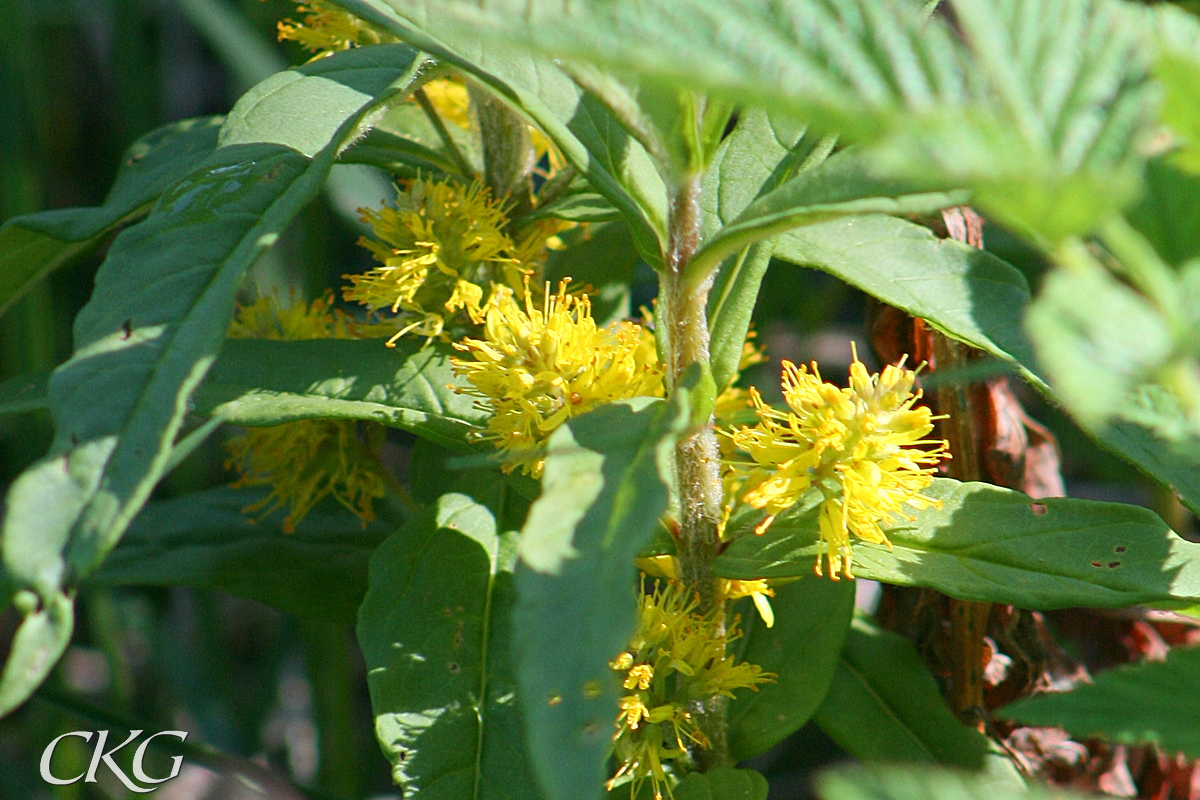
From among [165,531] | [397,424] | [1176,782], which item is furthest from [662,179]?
[1176,782]

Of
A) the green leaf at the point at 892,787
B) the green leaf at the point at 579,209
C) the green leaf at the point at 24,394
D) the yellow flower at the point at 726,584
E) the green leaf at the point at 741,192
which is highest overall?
the green leaf at the point at 741,192

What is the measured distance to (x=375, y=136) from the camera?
0.79 meters

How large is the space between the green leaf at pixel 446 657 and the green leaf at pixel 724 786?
10 cm

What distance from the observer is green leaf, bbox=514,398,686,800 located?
1.26 feet

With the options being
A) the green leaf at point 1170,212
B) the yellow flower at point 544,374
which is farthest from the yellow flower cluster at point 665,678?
the green leaf at point 1170,212

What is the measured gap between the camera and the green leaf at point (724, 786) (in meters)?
0.65

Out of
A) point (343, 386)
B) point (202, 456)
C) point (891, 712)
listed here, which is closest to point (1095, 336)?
point (343, 386)

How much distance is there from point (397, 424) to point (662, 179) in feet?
0.74

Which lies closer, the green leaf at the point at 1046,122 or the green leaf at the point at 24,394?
the green leaf at the point at 1046,122

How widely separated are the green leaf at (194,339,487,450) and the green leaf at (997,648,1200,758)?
368 mm

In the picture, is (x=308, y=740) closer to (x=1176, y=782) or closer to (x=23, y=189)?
(x=23, y=189)

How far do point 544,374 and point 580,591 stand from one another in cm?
22

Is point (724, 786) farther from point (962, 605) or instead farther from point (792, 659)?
point (962, 605)

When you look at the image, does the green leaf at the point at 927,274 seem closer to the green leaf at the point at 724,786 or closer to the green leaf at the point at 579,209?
the green leaf at the point at 579,209
